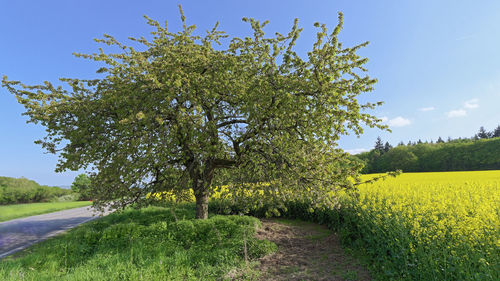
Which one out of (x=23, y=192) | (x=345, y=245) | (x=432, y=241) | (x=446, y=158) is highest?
(x=446, y=158)

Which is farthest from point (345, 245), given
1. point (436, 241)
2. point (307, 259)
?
point (436, 241)

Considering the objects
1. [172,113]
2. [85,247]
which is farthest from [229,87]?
[85,247]

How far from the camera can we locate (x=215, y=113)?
30.2 feet

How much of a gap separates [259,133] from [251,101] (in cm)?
145

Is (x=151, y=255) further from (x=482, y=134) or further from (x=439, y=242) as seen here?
(x=482, y=134)

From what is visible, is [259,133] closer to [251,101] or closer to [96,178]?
[251,101]

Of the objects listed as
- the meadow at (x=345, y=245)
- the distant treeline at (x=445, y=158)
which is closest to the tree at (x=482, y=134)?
the distant treeline at (x=445, y=158)

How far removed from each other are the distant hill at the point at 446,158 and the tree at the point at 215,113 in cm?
5082

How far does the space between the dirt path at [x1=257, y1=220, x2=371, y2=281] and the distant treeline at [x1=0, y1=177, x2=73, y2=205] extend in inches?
1752

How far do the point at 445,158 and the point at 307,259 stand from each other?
251 feet

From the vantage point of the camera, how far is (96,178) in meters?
9.26

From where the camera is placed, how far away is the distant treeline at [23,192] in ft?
118

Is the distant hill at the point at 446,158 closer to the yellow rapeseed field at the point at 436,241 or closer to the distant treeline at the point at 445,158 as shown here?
the distant treeline at the point at 445,158

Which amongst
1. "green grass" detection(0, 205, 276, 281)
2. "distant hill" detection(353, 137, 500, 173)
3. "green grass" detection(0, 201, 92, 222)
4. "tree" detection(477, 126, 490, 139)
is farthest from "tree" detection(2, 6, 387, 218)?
"tree" detection(477, 126, 490, 139)
